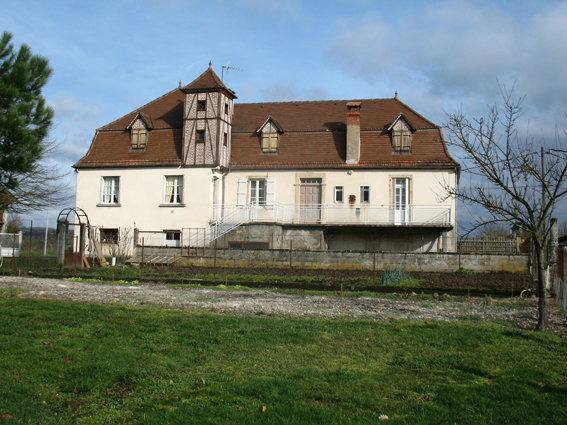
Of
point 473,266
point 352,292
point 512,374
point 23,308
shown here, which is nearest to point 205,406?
point 512,374

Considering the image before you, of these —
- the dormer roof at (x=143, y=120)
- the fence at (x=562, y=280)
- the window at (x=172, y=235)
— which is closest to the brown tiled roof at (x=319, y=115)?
the dormer roof at (x=143, y=120)

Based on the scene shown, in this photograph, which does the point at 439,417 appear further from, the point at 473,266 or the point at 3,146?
the point at 3,146

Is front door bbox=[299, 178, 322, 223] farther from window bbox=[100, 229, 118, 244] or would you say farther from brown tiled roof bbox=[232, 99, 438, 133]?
window bbox=[100, 229, 118, 244]

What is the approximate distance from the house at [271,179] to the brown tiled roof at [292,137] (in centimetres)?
7

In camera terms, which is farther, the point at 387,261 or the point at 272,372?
the point at 387,261

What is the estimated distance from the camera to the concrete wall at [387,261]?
23828mm

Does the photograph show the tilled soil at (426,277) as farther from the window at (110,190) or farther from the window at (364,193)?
the window at (110,190)

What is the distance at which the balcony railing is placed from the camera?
28.6 m

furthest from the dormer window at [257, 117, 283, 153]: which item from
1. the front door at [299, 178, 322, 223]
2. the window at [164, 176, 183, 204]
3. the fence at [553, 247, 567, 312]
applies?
the fence at [553, 247, 567, 312]

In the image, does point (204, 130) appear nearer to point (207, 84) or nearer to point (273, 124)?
point (207, 84)

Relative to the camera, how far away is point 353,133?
1192 inches

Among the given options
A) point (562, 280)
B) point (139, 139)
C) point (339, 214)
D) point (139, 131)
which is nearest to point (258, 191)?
point (339, 214)

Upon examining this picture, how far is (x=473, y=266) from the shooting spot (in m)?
23.9

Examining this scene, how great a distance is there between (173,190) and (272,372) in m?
25.0
